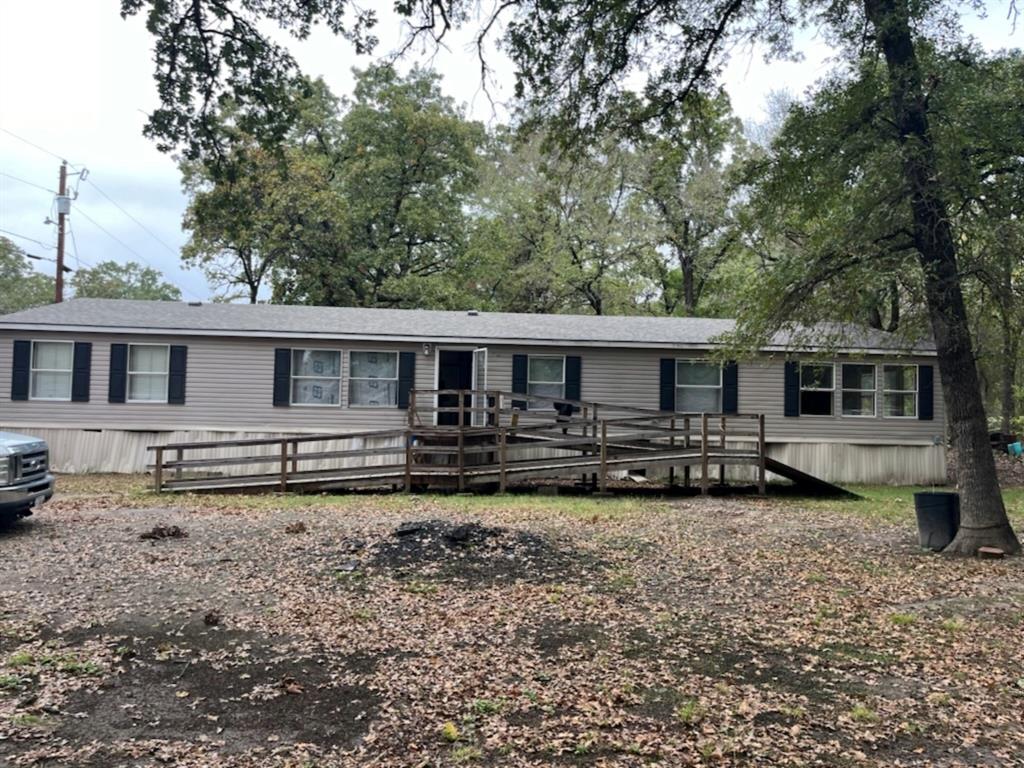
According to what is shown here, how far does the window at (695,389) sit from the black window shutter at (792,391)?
4.80ft

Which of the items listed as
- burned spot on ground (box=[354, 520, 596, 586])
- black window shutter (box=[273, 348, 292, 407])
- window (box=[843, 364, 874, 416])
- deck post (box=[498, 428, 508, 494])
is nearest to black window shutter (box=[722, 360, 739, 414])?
window (box=[843, 364, 874, 416])

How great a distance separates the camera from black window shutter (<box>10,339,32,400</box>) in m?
14.2

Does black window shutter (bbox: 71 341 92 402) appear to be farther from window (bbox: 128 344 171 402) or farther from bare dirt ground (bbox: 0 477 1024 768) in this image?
bare dirt ground (bbox: 0 477 1024 768)

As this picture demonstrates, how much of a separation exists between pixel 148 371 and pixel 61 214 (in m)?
10.9

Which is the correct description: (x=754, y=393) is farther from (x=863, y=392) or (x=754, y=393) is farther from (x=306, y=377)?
(x=306, y=377)

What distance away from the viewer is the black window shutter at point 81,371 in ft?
47.1

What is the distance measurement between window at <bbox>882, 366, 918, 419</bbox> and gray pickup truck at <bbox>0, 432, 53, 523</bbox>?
15.2 metres

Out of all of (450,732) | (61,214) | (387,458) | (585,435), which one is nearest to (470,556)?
(450,732)

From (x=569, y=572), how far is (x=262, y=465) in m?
10.00

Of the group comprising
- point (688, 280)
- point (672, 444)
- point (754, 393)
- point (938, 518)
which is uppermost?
point (688, 280)

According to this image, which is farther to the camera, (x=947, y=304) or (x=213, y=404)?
(x=213, y=404)

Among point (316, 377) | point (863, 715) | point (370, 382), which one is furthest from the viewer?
point (370, 382)

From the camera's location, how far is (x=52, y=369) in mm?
14477

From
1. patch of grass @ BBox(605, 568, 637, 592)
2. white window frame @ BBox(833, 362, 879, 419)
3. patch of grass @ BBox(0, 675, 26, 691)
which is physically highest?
white window frame @ BBox(833, 362, 879, 419)
